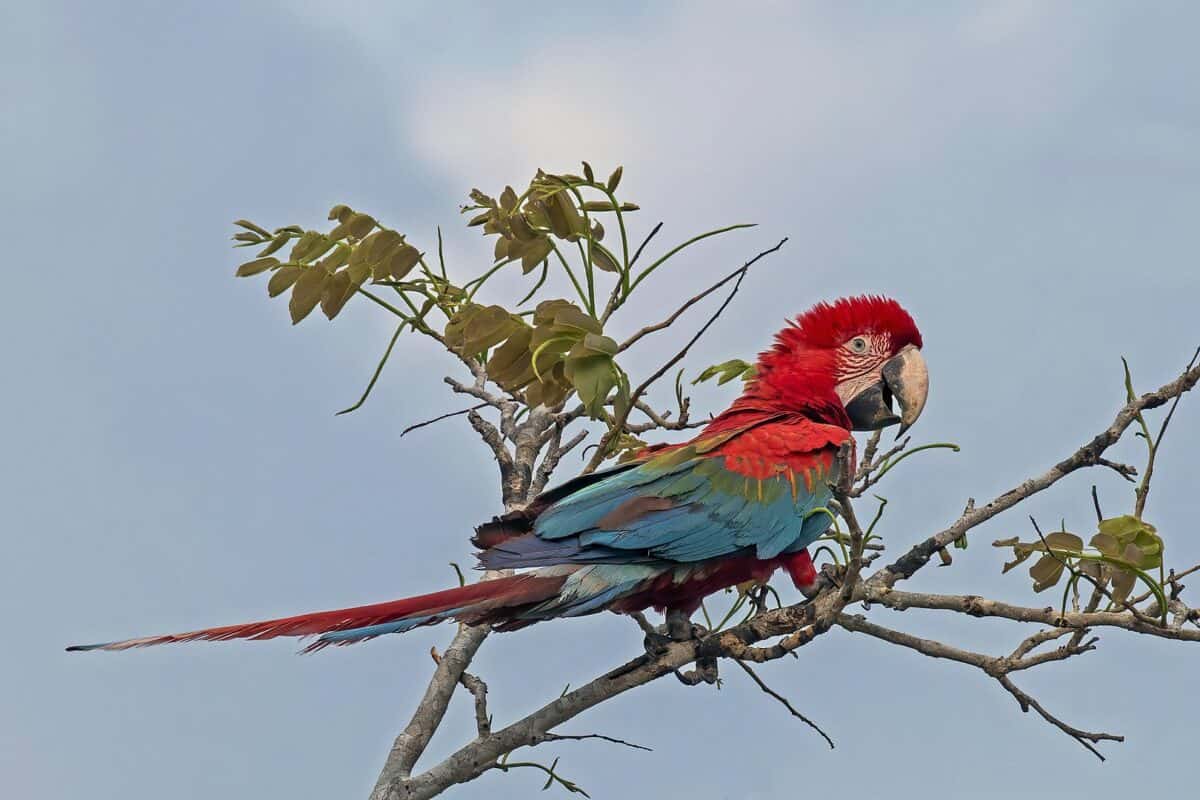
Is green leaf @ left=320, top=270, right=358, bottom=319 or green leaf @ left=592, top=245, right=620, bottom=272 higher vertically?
green leaf @ left=592, top=245, right=620, bottom=272

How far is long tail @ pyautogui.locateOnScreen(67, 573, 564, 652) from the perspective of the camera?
7.76 feet

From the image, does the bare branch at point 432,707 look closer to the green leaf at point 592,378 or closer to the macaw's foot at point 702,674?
the macaw's foot at point 702,674

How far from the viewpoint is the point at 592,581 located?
2703 mm

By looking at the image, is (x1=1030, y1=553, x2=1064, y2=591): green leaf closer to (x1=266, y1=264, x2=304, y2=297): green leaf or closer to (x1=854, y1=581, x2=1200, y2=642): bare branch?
(x1=854, y1=581, x2=1200, y2=642): bare branch

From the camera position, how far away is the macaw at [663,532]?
2527 mm

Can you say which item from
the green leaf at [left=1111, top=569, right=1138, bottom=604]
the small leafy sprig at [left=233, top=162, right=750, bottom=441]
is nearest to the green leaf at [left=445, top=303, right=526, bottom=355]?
the small leafy sprig at [left=233, top=162, right=750, bottom=441]

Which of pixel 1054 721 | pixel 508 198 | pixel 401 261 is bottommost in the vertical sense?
pixel 1054 721

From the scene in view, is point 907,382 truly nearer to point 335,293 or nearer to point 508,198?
point 508,198

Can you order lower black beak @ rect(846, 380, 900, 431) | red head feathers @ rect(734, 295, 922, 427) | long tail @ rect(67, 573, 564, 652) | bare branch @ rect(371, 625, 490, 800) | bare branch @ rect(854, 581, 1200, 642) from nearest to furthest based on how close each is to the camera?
long tail @ rect(67, 573, 564, 652)
bare branch @ rect(854, 581, 1200, 642)
bare branch @ rect(371, 625, 490, 800)
red head feathers @ rect(734, 295, 922, 427)
lower black beak @ rect(846, 380, 900, 431)

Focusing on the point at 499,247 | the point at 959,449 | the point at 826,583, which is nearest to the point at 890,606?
the point at 826,583

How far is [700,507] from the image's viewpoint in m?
2.82

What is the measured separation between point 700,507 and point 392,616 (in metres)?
0.78

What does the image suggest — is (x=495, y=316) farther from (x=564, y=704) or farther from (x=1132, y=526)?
(x=1132, y=526)

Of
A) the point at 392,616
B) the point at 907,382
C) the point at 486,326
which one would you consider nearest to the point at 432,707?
the point at 392,616
